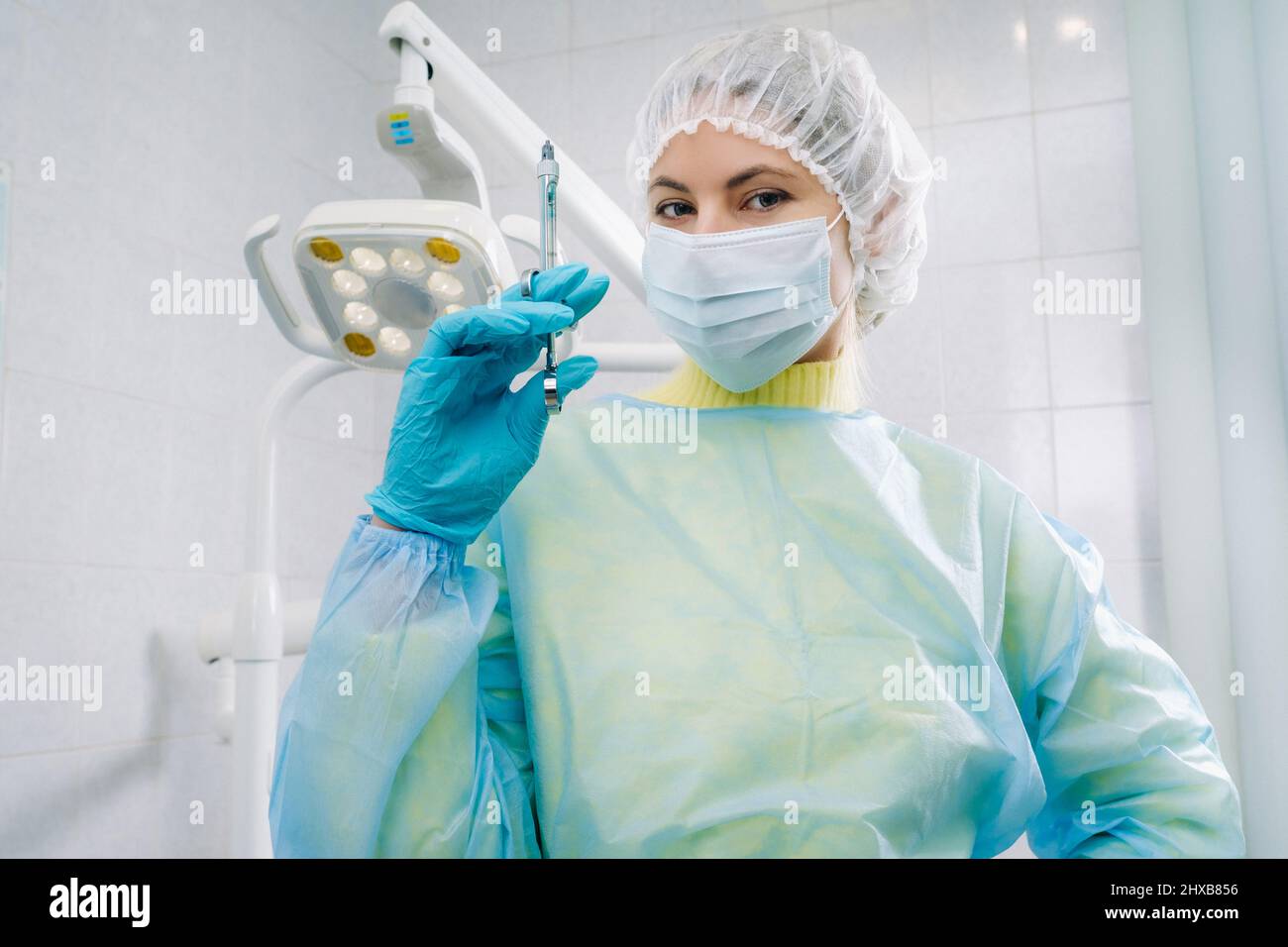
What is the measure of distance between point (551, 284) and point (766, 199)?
32 cm

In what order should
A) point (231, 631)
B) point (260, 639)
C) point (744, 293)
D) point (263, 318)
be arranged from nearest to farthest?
point (744, 293) < point (260, 639) < point (231, 631) < point (263, 318)

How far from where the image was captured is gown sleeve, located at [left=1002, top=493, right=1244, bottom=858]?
3.50ft

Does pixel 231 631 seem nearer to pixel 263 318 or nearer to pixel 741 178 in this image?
pixel 263 318

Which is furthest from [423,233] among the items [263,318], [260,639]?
[263,318]

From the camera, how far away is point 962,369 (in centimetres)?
227

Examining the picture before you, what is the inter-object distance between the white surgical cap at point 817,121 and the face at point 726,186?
0.04 ft

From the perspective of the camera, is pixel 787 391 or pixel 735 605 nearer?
pixel 735 605

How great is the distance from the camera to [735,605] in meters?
1.03

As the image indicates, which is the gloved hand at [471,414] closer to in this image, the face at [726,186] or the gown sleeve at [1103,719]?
the face at [726,186]

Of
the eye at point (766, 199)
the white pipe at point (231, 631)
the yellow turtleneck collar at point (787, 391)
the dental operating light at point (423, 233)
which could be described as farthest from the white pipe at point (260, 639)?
the eye at point (766, 199)

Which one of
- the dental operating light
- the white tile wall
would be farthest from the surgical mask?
the white tile wall
